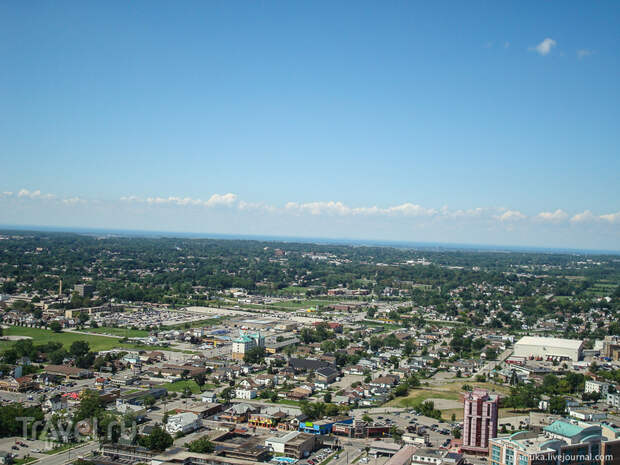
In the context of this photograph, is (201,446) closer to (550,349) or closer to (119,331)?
(119,331)

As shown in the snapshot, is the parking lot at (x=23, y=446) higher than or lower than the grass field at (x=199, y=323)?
higher

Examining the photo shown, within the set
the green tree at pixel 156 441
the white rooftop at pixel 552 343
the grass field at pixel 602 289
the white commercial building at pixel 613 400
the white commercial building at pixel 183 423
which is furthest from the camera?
the grass field at pixel 602 289

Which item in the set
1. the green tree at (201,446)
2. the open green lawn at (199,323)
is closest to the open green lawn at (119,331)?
the open green lawn at (199,323)

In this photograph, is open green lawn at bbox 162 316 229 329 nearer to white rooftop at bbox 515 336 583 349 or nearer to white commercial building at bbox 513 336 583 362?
white commercial building at bbox 513 336 583 362

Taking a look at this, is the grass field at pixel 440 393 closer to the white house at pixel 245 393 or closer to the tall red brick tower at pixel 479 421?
the tall red brick tower at pixel 479 421

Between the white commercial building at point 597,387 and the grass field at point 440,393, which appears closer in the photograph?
the grass field at point 440,393

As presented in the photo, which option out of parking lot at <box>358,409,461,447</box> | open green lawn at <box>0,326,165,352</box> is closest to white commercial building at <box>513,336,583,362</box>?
parking lot at <box>358,409,461,447</box>

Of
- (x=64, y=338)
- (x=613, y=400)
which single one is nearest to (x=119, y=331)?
(x=64, y=338)
